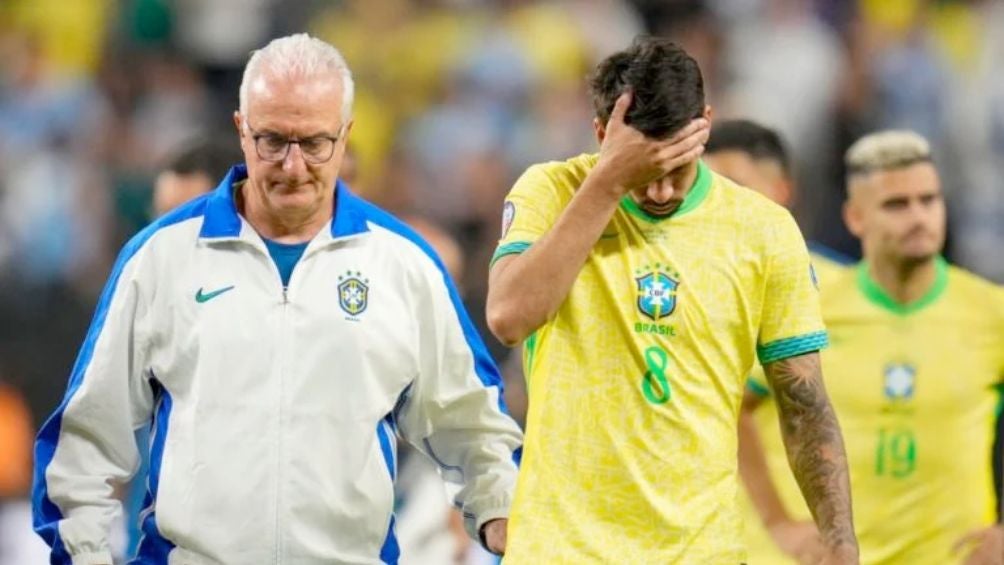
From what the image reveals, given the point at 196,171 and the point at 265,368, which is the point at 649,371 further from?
the point at 196,171

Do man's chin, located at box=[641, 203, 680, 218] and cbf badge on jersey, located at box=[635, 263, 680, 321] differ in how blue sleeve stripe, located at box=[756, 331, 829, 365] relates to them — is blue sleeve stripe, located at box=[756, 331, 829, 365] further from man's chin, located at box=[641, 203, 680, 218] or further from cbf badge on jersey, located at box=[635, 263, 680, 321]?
man's chin, located at box=[641, 203, 680, 218]

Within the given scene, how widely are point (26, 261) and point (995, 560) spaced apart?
275 inches

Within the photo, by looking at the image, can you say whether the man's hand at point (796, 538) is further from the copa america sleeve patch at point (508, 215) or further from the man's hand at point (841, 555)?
the copa america sleeve patch at point (508, 215)

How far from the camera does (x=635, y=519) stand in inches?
211

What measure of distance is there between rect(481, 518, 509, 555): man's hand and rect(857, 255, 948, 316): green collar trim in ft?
8.54

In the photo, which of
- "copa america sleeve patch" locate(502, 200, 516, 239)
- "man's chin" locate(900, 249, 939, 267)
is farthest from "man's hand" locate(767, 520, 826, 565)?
"copa america sleeve patch" locate(502, 200, 516, 239)

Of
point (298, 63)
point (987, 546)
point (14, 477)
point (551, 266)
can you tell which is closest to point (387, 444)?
point (551, 266)

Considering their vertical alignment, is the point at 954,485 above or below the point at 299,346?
below

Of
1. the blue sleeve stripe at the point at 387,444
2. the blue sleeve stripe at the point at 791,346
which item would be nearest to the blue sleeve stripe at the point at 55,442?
the blue sleeve stripe at the point at 387,444

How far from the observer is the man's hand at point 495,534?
5852 mm

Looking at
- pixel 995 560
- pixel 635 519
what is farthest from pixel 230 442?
pixel 995 560

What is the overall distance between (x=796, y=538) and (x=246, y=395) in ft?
7.30

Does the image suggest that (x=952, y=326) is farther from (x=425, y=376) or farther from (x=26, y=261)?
(x=26, y=261)

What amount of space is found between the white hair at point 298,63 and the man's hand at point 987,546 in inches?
108
